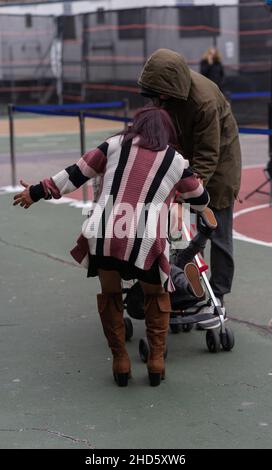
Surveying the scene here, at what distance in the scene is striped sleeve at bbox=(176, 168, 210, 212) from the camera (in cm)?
495

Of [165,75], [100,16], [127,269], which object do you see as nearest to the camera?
[127,269]

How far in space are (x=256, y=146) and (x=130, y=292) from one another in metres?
11.4

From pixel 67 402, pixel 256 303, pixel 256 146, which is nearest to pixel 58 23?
pixel 256 146

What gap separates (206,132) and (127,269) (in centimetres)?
114

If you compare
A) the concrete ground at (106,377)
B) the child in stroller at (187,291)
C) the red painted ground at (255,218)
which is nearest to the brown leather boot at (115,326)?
the concrete ground at (106,377)

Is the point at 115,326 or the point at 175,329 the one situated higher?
the point at 115,326

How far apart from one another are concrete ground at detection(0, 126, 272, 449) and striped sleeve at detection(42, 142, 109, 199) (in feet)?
3.68

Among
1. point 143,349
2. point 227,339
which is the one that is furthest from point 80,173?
point 227,339

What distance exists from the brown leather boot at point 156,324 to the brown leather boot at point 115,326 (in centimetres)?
15

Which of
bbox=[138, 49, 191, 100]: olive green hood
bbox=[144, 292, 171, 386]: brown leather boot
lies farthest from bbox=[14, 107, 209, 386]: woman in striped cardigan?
bbox=[138, 49, 191, 100]: olive green hood

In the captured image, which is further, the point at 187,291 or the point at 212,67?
the point at 212,67

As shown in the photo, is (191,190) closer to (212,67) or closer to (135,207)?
(135,207)

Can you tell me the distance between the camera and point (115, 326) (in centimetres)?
507

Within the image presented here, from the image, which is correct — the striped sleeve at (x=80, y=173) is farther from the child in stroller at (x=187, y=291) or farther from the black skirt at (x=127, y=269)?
the child in stroller at (x=187, y=291)
